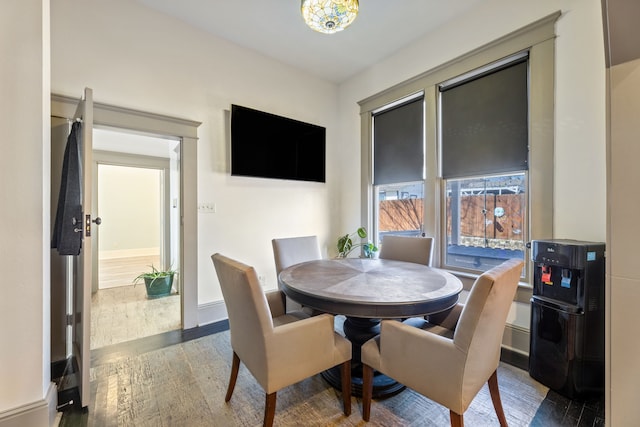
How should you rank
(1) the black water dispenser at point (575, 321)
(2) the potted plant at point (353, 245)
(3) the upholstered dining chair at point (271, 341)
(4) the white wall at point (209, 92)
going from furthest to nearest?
(2) the potted plant at point (353, 245), (4) the white wall at point (209, 92), (1) the black water dispenser at point (575, 321), (3) the upholstered dining chair at point (271, 341)

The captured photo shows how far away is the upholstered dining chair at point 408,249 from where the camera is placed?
2.60m

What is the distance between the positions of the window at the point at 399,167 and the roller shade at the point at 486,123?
326mm

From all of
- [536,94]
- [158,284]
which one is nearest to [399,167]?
[536,94]

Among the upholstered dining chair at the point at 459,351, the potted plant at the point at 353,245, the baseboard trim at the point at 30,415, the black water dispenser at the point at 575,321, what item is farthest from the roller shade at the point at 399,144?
the baseboard trim at the point at 30,415

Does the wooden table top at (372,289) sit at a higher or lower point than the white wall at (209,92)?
lower

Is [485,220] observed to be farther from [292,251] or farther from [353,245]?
[292,251]

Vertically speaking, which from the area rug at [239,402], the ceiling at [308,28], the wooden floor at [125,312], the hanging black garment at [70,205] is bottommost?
the area rug at [239,402]

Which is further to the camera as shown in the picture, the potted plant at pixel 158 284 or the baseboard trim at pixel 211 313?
the potted plant at pixel 158 284

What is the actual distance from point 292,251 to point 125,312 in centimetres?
233

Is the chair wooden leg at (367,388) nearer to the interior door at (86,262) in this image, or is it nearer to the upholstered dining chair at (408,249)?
the upholstered dining chair at (408,249)

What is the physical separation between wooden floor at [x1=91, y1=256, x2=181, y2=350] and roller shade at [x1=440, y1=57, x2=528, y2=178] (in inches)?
136

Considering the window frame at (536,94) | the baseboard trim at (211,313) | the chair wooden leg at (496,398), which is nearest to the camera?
the chair wooden leg at (496,398)

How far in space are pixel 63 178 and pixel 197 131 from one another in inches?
→ 48.8

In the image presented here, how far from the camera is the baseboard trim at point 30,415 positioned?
1353 mm
